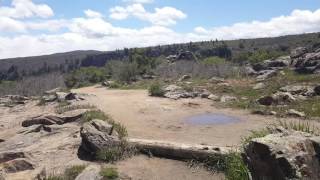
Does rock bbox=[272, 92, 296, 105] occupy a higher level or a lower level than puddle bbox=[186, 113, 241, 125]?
higher

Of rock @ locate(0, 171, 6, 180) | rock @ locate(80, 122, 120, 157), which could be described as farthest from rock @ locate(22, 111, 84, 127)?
rock @ locate(0, 171, 6, 180)

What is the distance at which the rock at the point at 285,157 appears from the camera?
25.2 feet

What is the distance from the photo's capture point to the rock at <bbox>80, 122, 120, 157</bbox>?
14617mm

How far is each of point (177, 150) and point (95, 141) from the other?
2720 mm

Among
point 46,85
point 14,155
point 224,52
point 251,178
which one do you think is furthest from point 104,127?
point 224,52

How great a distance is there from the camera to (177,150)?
1406cm

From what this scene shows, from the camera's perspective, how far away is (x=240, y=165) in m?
10.3

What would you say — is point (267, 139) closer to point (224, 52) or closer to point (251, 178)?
point (251, 178)

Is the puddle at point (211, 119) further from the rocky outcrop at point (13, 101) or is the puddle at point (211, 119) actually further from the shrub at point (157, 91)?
the rocky outcrop at point (13, 101)

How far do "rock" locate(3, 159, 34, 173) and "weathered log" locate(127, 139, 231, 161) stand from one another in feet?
10.8

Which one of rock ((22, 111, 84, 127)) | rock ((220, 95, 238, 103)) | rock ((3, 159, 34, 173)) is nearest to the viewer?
rock ((3, 159, 34, 173))

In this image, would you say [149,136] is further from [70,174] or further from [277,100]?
[277,100]

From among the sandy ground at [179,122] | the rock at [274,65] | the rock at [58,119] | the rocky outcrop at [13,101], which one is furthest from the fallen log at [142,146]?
the rock at [274,65]

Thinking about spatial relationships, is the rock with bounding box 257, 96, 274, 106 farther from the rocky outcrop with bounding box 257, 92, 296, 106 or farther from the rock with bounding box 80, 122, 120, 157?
the rock with bounding box 80, 122, 120, 157
